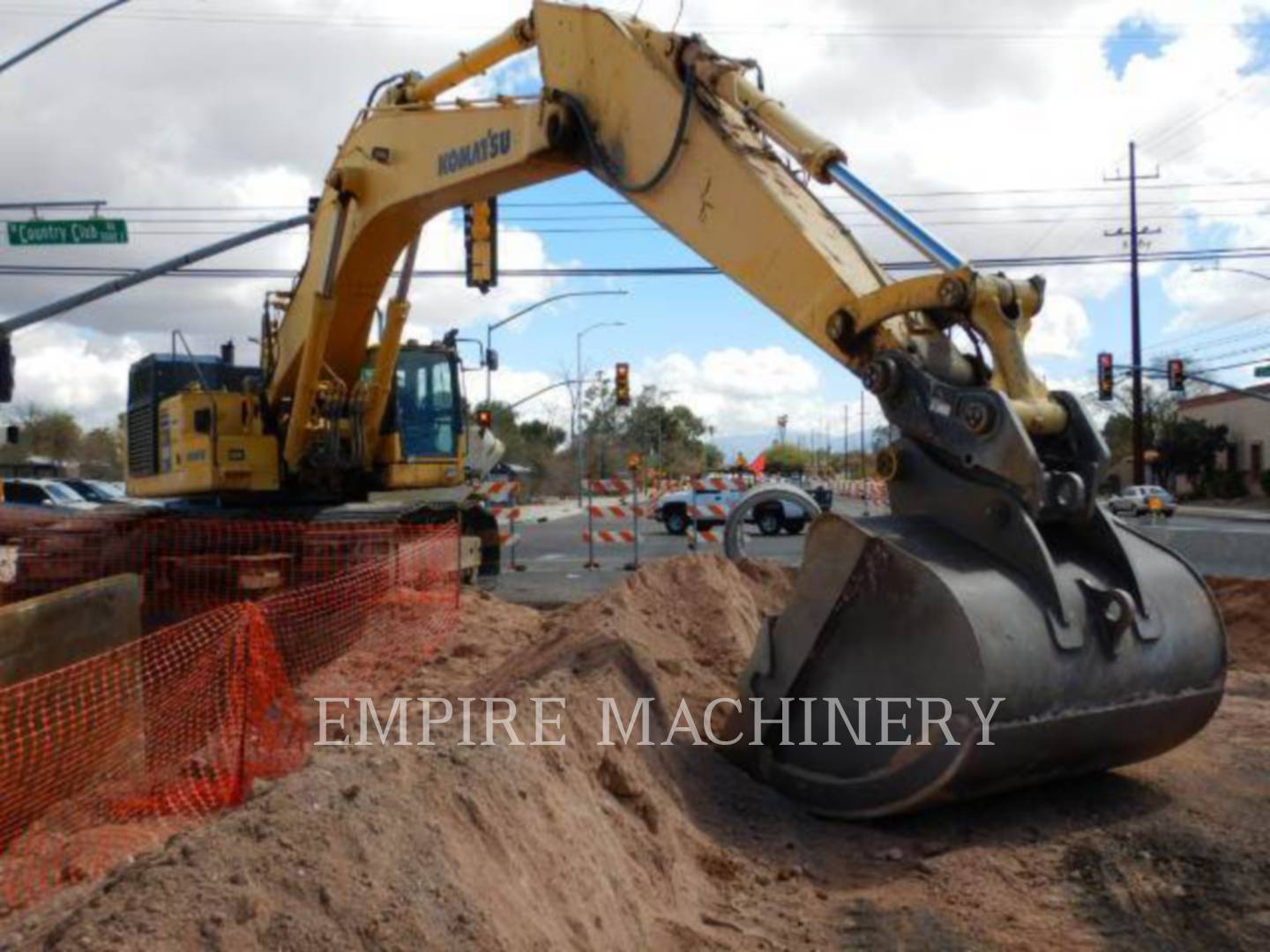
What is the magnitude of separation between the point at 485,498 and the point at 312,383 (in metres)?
5.29

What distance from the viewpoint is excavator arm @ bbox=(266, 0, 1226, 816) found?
5.49 meters

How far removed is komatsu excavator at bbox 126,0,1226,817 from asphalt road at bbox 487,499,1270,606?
56cm

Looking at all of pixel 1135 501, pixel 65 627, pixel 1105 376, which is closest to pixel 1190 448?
pixel 1135 501

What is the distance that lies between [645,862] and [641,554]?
1838 centimetres

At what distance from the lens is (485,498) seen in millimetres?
16266

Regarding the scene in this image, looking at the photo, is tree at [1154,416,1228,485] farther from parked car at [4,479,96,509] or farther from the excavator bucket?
the excavator bucket

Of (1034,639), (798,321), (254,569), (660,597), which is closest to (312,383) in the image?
(254,569)

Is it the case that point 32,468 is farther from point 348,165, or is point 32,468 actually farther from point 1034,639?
point 1034,639

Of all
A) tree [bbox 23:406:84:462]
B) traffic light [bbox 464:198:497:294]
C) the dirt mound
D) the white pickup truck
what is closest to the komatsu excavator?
the dirt mound

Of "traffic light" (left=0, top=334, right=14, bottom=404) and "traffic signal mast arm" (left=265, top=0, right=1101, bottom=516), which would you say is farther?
"traffic light" (left=0, top=334, right=14, bottom=404)

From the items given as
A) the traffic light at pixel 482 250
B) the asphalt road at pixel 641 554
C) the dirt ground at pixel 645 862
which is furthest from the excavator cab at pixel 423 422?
the dirt ground at pixel 645 862

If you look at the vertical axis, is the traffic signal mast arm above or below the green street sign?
below

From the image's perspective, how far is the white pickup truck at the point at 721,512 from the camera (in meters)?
26.1

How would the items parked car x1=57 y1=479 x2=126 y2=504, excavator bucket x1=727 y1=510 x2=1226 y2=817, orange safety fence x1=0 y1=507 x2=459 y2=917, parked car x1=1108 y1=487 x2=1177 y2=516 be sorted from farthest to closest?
parked car x1=1108 y1=487 x2=1177 y2=516
parked car x1=57 y1=479 x2=126 y2=504
orange safety fence x1=0 y1=507 x2=459 y2=917
excavator bucket x1=727 y1=510 x2=1226 y2=817
